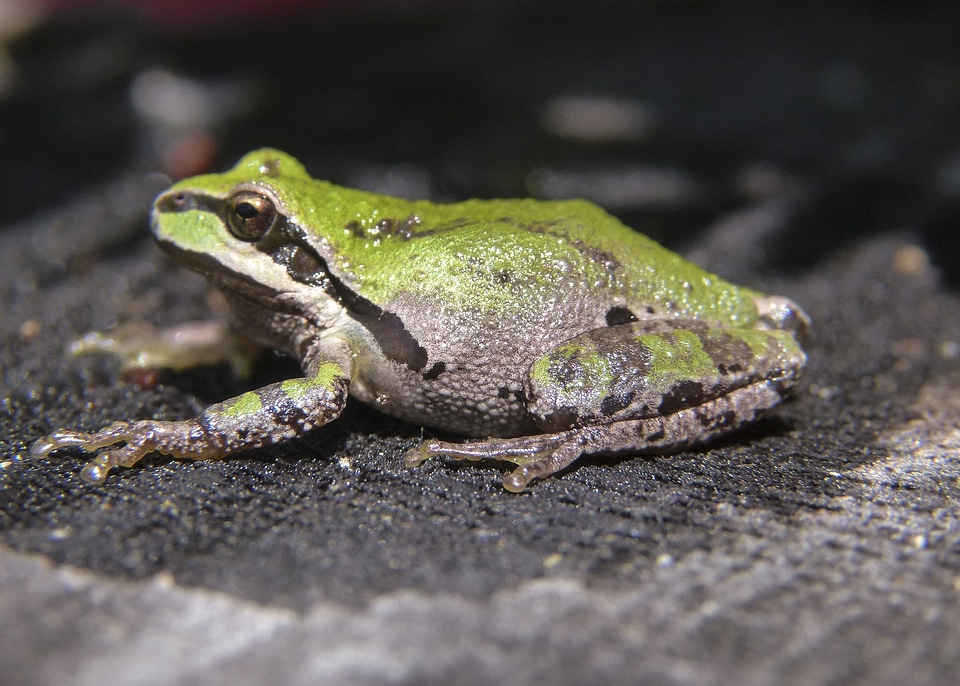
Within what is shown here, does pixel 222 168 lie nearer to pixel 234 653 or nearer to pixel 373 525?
pixel 373 525

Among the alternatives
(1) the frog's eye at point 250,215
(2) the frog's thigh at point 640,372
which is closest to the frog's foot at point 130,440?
(1) the frog's eye at point 250,215

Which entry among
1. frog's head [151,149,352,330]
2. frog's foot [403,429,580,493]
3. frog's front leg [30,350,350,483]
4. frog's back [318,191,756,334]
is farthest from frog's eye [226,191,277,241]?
frog's foot [403,429,580,493]

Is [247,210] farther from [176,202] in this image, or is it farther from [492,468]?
[492,468]

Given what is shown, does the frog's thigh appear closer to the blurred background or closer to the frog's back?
the frog's back

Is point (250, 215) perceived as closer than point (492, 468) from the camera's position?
No

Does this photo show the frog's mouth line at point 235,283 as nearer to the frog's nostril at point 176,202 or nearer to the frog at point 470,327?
the frog at point 470,327

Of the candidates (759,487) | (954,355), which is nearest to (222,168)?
(759,487)

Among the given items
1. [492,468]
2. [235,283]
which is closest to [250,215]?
[235,283]

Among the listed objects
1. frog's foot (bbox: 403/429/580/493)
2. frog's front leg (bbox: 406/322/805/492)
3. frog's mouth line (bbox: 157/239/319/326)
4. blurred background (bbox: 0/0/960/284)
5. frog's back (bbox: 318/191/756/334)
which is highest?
blurred background (bbox: 0/0/960/284)

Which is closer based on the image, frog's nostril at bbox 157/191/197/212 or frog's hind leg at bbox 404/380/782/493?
frog's hind leg at bbox 404/380/782/493
